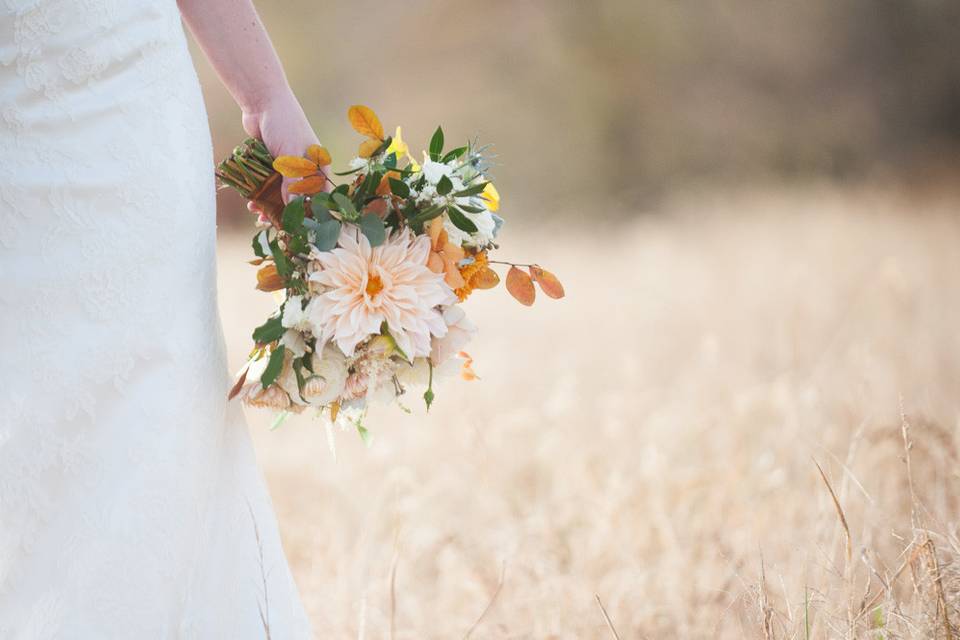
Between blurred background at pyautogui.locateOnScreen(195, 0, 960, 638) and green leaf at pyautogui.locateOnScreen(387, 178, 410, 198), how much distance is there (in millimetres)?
227

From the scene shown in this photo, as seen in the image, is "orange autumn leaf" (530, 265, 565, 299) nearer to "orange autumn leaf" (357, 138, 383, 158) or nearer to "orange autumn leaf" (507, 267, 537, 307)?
"orange autumn leaf" (507, 267, 537, 307)

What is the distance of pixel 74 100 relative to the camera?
1271 mm

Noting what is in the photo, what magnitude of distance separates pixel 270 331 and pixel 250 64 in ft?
1.55

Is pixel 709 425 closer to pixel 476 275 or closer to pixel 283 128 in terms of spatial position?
pixel 476 275

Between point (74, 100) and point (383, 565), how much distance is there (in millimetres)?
1881

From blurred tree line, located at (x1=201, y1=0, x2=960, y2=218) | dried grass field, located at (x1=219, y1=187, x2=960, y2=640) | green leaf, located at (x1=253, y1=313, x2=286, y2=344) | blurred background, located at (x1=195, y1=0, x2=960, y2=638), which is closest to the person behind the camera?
green leaf, located at (x1=253, y1=313, x2=286, y2=344)

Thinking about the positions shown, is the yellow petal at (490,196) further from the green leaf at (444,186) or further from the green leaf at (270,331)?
the green leaf at (270,331)

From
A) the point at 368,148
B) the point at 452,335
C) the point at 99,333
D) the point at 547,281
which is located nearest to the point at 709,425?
the point at 547,281

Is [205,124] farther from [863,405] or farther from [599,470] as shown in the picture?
[863,405]

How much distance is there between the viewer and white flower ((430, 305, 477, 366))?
1.43m

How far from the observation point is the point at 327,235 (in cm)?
136

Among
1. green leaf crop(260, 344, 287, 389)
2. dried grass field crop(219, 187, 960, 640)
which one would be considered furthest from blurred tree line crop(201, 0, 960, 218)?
green leaf crop(260, 344, 287, 389)

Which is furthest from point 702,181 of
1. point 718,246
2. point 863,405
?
point 863,405

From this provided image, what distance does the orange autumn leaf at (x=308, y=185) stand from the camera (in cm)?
140
